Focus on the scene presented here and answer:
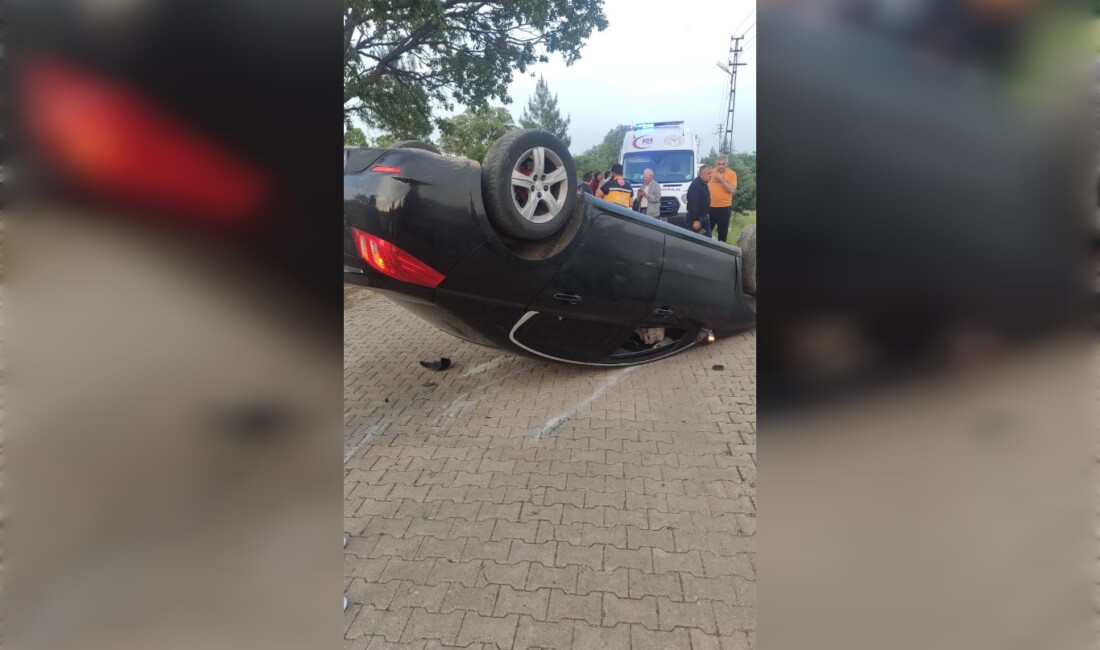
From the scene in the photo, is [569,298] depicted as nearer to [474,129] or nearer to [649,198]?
[474,129]

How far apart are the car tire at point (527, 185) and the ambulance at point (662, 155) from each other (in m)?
9.16

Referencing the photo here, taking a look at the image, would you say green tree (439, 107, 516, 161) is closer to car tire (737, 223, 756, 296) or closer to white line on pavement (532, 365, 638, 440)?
white line on pavement (532, 365, 638, 440)

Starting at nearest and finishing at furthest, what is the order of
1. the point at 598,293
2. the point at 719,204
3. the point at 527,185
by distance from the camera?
the point at 527,185
the point at 598,293
the point at 719,204

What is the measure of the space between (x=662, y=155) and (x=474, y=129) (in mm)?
9484

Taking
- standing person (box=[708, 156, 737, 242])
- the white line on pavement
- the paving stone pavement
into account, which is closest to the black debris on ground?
the paving stone pavement

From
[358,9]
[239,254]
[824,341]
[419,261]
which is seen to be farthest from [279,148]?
[358,9]

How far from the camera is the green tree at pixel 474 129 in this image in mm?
4027

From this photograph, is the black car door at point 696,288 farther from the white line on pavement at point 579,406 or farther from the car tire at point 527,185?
the car tire at point 527,185

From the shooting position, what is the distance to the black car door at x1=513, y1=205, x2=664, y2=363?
4.18m

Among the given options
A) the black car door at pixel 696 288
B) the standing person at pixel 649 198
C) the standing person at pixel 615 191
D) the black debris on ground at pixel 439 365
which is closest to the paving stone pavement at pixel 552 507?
the black debris on ground at pixel 439 365

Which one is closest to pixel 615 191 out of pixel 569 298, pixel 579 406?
pixel 569 298

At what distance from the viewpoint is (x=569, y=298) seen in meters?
4.23

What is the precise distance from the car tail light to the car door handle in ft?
3.10

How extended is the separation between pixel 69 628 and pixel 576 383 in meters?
4.35
